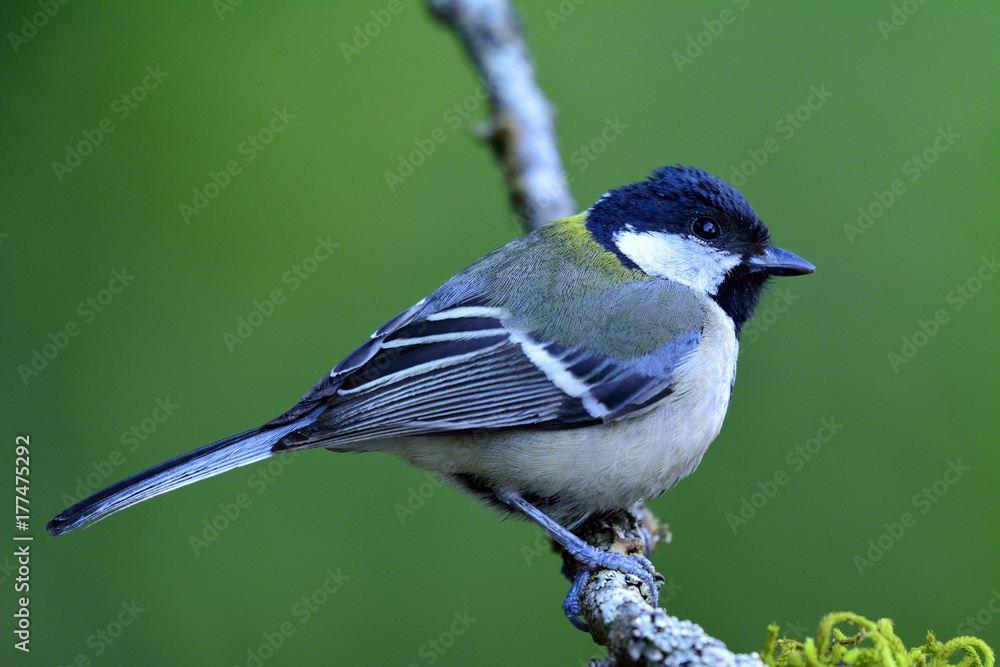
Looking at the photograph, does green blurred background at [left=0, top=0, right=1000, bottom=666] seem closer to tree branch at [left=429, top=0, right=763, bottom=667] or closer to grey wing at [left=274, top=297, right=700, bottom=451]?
tree branch at [left=429, top=0, right=763, bottom=667]

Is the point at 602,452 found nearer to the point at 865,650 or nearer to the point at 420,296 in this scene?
the point at 865,650

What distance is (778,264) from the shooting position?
5.87ft

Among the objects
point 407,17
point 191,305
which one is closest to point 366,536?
point 191,305

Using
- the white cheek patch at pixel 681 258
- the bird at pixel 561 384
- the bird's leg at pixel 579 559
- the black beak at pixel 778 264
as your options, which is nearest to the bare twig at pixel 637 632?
the bird's leg at pixel 579 559

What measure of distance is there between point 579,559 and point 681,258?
759 mm

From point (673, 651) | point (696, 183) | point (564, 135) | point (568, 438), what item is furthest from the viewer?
point (564, 135)

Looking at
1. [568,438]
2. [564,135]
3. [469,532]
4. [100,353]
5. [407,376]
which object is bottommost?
[469,532]

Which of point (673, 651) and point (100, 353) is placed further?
point (100, 353)

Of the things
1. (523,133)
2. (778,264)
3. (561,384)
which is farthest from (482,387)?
(523,133)

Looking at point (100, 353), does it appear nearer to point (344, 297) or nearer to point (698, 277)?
point (344, 297)

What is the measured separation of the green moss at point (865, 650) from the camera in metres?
1.00

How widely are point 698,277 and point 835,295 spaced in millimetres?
1040

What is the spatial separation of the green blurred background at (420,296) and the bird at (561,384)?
22.4 inches

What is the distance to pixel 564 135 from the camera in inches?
115
